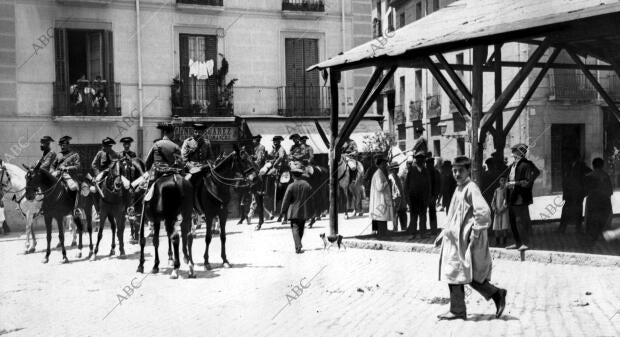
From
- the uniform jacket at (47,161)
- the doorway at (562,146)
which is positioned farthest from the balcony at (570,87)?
the uniform jacket at (47,161)

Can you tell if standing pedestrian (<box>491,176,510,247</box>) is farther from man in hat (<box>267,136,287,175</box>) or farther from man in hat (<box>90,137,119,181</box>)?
man in hat (<box>90,137,119,181</box>)

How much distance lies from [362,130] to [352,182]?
4239 mm

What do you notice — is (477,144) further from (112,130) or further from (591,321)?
(112,130)

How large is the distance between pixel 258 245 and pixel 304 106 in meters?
11.5

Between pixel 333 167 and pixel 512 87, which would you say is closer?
pixel 512 87

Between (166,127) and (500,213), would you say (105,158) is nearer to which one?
(166,127)

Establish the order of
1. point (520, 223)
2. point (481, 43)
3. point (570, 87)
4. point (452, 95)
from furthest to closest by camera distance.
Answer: point (570, 87) < point (520, 223) < point (452, 95) < point (481, 43)

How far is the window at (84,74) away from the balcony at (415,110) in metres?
19.6

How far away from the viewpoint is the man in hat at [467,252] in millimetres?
7086

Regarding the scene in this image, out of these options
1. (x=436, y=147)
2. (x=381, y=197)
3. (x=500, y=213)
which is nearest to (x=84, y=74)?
(x=381, y=197)

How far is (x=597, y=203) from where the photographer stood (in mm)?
13047

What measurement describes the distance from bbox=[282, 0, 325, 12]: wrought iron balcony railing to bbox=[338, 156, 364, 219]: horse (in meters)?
6.53

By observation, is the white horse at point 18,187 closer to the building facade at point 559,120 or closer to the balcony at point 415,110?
the building facade at point 559,120

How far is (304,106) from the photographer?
2508 centimetres
